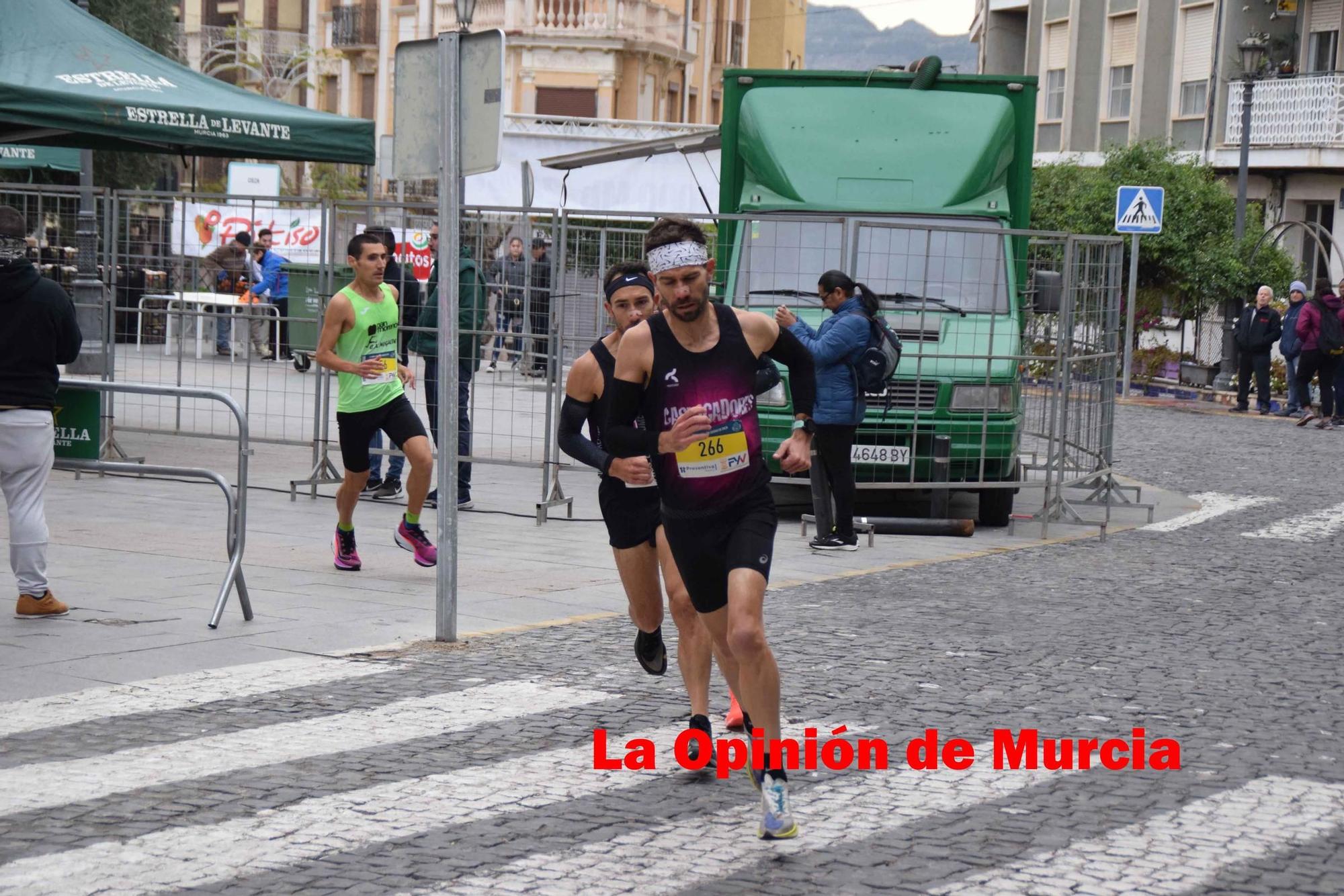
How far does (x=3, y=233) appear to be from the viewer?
8.76 meters

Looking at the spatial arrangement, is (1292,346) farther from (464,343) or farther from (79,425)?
(79,425)

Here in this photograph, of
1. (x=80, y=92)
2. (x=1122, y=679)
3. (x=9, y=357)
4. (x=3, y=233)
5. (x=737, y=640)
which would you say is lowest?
(x=1122, y=679)

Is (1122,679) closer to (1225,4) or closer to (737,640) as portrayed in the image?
(737,640)

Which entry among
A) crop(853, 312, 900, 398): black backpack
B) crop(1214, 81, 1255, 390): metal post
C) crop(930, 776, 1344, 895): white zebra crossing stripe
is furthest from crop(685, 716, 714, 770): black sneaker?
crop(1214, 81, 1255, 390): metal post

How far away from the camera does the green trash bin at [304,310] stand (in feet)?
48.1

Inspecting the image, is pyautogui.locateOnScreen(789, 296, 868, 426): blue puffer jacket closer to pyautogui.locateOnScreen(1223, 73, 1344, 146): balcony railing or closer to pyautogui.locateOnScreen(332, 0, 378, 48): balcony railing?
pyautogui.locateOnScreen(1223, 73, 1344, 146): balcony railing

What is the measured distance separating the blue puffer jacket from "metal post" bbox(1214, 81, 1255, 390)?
1888 centimetres

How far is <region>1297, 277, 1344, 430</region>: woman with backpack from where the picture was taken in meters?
24.7

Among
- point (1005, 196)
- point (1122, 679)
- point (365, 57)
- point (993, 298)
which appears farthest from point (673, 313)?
point (365, 57)

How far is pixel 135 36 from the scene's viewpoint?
3422 cm

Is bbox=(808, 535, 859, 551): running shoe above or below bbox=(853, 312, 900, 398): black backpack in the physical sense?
below

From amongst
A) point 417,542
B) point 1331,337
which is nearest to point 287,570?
point 417,542

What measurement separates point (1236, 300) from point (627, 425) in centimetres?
2739

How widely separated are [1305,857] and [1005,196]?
9.74 metres
